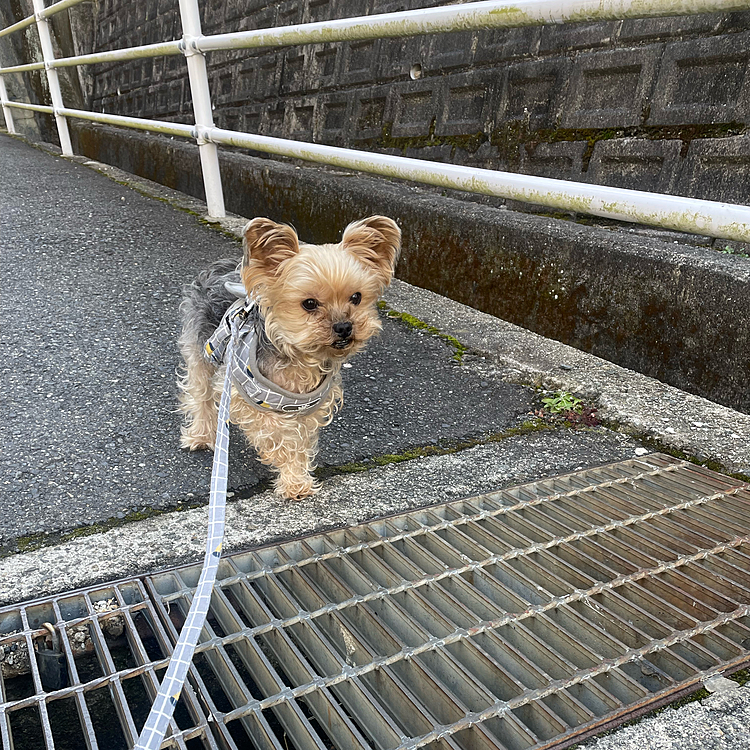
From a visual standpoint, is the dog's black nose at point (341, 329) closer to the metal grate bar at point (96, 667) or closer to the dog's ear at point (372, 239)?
the dog's ear at point (372, 239)

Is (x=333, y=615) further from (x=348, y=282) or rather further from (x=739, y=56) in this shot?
(x=739, y=56)

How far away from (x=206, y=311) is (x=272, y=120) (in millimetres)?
4049

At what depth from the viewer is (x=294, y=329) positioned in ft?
7.19

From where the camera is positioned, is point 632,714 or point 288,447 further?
point 288,447

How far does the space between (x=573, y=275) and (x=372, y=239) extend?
117cm

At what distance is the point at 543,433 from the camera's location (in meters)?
2.61

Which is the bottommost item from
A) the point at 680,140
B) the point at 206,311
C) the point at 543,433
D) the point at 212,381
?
the point at 543,433

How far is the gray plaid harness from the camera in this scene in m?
2.19

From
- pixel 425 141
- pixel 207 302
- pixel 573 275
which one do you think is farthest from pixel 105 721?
pixel 425 141

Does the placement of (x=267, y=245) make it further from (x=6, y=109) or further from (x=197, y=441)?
(x=6, y=109)

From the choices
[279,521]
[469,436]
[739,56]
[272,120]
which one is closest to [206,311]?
[279,521]

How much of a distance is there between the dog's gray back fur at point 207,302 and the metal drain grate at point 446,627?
101cm

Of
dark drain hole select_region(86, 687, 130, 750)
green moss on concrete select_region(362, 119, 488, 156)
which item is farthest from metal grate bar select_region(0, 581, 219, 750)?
green moss on concrete select_region(362, 119, 488, 156)

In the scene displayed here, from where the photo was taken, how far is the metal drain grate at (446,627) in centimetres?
146
